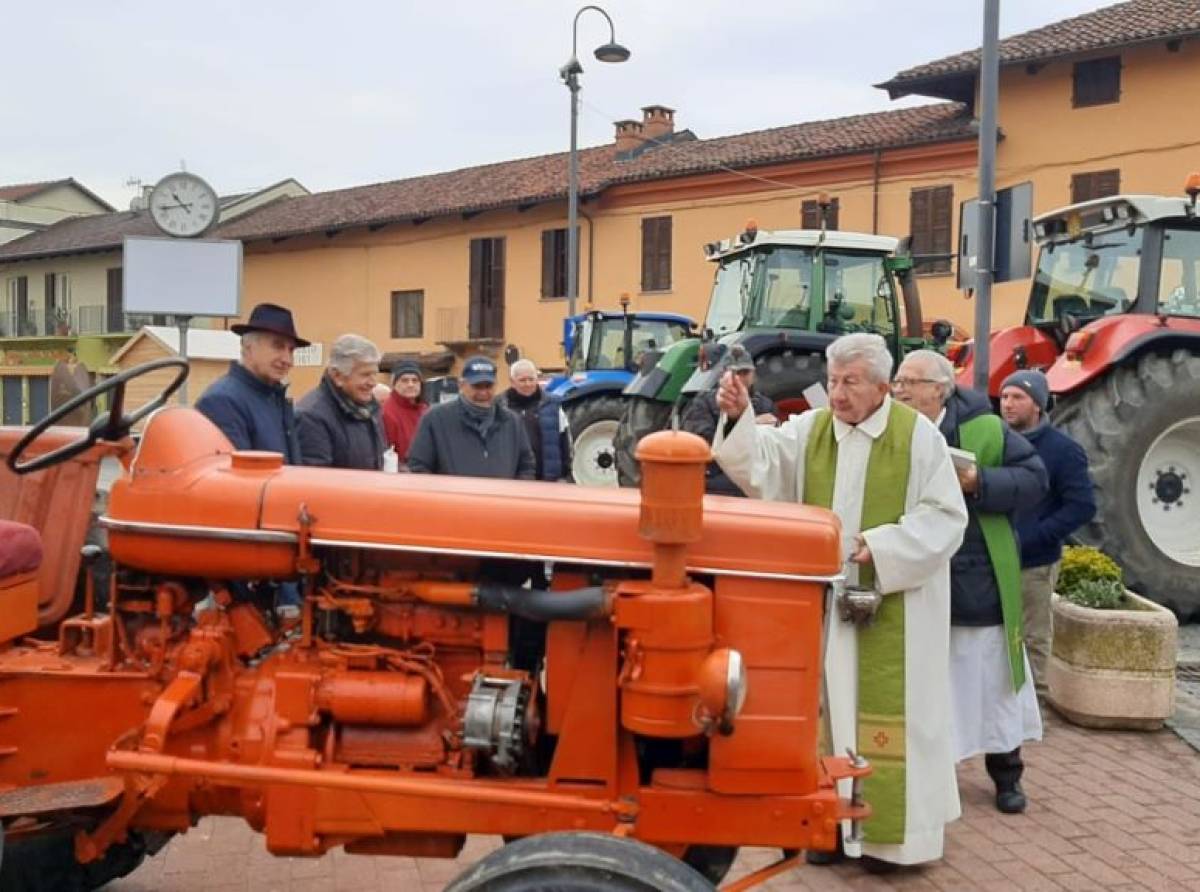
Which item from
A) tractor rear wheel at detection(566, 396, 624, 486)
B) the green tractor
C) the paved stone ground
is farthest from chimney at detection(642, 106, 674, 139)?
the paved stone ground

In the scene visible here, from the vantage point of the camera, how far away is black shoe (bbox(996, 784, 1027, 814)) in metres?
4.30

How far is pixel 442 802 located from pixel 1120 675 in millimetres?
3709

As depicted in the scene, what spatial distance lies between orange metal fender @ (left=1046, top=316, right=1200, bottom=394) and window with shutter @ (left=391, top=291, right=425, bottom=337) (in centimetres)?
2324

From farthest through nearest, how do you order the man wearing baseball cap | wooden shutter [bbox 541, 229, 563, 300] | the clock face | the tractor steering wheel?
wooden shutter [bbox 541, 229, 563, 300]
the clock face
the man wearing baseball cap
the tractor steering wheel

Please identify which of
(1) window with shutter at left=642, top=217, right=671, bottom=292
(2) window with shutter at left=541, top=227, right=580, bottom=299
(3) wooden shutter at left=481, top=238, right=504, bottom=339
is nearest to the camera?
(1) window with shutter at left=642, top=217, right=671, bottom=292

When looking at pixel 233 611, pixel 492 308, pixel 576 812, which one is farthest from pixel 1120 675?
pixel 492 308

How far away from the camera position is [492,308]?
89.8ft

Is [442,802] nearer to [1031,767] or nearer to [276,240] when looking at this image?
[1031,767]

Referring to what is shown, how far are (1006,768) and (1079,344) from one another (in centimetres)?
346

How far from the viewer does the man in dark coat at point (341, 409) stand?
4355mm

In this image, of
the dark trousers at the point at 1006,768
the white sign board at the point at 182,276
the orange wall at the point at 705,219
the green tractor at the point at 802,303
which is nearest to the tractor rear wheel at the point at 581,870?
the dark trousers at the point at 1006,768

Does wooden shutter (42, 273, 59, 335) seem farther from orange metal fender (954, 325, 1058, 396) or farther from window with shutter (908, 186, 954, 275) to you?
orange metal fender (954, 325, 1058, 396)

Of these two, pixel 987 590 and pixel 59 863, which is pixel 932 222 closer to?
pixel 987 590

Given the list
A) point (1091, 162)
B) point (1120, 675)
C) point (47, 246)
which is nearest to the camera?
point (1120, 675)
